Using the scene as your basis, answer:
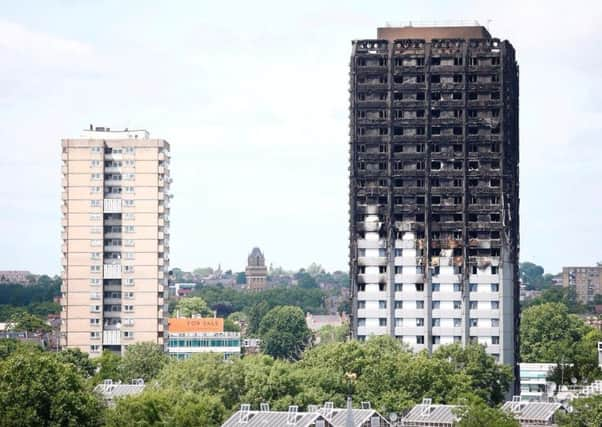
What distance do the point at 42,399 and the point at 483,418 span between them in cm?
4246

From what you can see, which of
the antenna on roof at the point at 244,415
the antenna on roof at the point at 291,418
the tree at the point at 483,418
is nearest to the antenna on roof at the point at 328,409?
the antenna on roof at the point at 291,418

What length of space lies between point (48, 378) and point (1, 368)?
8.24 meters

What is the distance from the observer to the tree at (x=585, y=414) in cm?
18838

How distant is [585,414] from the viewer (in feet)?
623

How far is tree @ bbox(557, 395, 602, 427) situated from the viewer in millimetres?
188375

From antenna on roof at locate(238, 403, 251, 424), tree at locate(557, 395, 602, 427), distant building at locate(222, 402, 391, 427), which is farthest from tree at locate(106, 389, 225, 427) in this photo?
tree at locate(557, 395, 602, 427)

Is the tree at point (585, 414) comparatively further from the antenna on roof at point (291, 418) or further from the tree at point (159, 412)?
the tree at point (159, 412)

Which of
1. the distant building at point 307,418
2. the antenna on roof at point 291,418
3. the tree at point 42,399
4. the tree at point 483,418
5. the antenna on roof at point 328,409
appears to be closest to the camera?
the tree at point 42,399

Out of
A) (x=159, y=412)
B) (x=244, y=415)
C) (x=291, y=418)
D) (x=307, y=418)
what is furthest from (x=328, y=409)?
(x=159, y=412)

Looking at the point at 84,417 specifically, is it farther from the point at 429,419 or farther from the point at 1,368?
the point at 429,419

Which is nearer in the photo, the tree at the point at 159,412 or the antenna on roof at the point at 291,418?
the tree at the point at 159,412

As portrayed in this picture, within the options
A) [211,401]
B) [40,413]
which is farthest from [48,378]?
[211,401]

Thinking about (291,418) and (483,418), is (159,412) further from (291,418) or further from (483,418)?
(483,418)

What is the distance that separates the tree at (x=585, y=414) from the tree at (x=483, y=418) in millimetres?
6391
